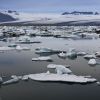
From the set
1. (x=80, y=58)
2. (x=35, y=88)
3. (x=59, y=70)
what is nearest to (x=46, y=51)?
(x=80, y=58)

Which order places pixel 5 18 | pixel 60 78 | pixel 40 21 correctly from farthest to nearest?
pixel 5 18 → pixel 40 21 → pixel 60 78

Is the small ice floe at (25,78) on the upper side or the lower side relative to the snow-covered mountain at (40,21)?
upper

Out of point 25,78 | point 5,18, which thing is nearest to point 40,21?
point 5,18

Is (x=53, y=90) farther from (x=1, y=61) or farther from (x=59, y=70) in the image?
(x=1, y=61)

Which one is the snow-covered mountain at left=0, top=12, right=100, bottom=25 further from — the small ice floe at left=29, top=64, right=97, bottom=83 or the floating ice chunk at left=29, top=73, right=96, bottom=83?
the floating ice chunk at left=29, top=73, right=96, bottom=83

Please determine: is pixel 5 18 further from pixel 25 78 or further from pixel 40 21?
pixel 25 78

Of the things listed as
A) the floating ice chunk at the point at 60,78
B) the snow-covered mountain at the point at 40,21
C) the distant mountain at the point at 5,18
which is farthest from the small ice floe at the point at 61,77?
the distant mountain at the point at 5,18

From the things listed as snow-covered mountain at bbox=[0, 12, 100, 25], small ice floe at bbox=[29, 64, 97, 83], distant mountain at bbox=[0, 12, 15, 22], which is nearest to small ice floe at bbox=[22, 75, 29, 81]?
small ice floe at bbox=[29, 64, 97, 83]

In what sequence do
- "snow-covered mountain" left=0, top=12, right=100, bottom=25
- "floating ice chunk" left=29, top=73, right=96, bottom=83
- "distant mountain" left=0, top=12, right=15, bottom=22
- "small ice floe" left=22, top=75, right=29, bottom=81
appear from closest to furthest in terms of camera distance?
"floating ice chunk" left=29, top=73, right=96, bottom=83 < "small ice floe" left=22, top=75, right=29, bottom=81 < "snow-covered mountain" left=0, top=12, right=100, bottom=25 < "distant mountain" left=0, top=12, right=15, bottom=22

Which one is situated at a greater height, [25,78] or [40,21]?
[25,78]

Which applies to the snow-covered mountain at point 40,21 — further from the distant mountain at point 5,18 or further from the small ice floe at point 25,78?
the small ice floe at point 25,78

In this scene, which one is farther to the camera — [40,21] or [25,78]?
[40,21]
